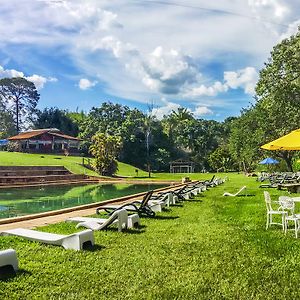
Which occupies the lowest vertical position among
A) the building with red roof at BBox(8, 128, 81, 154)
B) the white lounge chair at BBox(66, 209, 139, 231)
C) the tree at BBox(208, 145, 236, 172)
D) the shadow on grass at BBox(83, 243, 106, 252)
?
the shadow on grass at BBox(83, 243, 106, 252)

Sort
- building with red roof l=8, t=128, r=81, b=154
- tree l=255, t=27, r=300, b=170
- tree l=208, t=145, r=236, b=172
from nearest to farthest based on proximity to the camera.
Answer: tree l=255, t=27, r=300, b=170, building with red roof l=8, t=128, r=81, b=154, tree l=208, t=145, r=236, b=172

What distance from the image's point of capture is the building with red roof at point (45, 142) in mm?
55500

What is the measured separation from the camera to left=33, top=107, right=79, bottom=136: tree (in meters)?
68.0

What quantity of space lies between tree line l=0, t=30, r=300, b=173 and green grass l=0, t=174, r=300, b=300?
78.0 ft

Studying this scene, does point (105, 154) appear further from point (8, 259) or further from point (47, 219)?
point (8, 259)

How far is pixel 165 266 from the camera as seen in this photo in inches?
200

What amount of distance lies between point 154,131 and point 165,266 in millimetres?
57483

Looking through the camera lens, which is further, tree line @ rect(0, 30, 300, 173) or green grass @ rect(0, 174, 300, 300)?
tree line @ rect(0, 30, 300, 173)

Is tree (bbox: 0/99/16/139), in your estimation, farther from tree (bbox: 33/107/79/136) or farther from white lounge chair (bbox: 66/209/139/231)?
white lounge chair (bbox: 66/209/139/231)

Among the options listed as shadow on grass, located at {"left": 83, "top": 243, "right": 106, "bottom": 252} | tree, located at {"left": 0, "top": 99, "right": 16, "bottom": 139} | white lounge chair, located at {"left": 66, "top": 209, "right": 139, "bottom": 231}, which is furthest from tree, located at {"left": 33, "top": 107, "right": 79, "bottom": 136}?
shadow on grass, located at {"left": 83, "top": 243, "right": 106, "bottom": 252}

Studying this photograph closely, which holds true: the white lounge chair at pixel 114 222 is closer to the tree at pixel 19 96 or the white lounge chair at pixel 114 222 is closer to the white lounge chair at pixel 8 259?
the white lounge chair at pixel 8 259

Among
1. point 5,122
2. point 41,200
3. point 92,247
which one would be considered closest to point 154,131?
point 5,122

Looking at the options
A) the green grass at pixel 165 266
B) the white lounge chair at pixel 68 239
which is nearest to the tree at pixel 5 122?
the green grass at pixel 165 266

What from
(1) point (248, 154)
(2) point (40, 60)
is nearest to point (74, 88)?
(1) point (248, 154)
